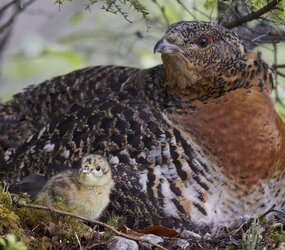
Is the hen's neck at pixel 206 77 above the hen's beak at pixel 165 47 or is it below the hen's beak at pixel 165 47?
below

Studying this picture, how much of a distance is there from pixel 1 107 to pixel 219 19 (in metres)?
1.95

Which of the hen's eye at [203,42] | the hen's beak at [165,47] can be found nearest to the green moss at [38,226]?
the hen's beak at [165,47]

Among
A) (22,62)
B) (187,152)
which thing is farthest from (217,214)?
(22,62)

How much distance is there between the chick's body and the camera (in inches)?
213

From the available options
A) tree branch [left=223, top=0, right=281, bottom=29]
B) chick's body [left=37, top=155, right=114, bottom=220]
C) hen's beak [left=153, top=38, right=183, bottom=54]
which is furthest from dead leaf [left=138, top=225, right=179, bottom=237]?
tree branch [left=223, top=0, right=281, bottom=29]

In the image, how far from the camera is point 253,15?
6168 millimetres

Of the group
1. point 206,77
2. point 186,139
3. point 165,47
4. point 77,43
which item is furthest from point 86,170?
point 77,43

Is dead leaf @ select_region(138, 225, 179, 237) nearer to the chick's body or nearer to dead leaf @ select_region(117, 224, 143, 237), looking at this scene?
dead leaf @ select_region(117, 224, 143, 237)

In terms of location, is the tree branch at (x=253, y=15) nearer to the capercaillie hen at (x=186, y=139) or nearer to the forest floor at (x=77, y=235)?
the capercaillie hen at (x=186, y=139)

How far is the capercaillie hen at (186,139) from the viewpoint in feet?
18.7

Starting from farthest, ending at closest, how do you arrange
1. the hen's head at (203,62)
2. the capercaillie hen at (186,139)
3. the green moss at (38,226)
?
the hen's head at (203,62)
the capercaillie hen at (186,139)
the green moss at (38,226)

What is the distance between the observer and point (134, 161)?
5785 mm

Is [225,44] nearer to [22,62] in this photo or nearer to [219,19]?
[219,19]

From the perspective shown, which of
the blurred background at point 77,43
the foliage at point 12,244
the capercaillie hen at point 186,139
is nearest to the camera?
the foliage at point 12,244
